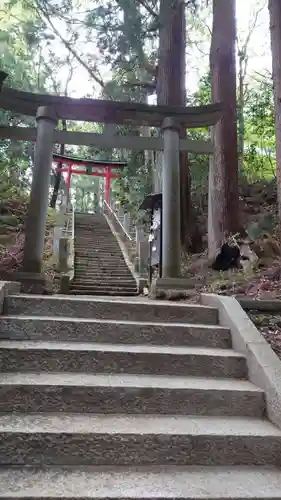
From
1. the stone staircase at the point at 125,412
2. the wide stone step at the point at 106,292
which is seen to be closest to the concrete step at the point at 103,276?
the wide stone step at the point at 106,292

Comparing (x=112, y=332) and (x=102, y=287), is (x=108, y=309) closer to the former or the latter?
(x=112, y=332)

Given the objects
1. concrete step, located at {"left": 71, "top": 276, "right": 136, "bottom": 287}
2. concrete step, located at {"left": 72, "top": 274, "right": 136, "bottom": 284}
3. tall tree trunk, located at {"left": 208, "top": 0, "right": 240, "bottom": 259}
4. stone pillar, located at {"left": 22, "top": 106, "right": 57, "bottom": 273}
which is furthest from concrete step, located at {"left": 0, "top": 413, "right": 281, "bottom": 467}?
concrete step, located at {"left": 72, "top": 274, "right": 136, "bottom": 284}

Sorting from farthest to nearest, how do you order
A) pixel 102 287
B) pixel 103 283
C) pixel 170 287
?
1. pixel 103 283
2. pixel 102 287
3. pixel 170 287

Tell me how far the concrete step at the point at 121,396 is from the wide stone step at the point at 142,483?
1.34 ft

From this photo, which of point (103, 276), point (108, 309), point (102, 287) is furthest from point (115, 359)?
point (103, 276)

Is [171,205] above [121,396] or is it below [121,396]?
above

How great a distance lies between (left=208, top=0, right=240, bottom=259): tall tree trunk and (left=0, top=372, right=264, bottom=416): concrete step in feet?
15.0

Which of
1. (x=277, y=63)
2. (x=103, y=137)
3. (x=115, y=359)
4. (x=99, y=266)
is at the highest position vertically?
(x=277, y=63)

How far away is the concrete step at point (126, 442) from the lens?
2102mm

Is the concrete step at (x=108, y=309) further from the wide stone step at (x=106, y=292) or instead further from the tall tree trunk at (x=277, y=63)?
the wide stone step at (x=106, y=292)

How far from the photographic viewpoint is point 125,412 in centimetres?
249

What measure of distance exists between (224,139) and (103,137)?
9.33 ft

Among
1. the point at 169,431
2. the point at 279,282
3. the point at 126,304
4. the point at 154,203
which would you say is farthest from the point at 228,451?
the point at 154,203

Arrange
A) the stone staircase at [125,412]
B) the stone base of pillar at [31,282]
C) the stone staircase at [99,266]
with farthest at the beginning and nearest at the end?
the stone staircase at [99,266]
the stone base of pillar at [31,282]
the stone staircase at [125,412]
